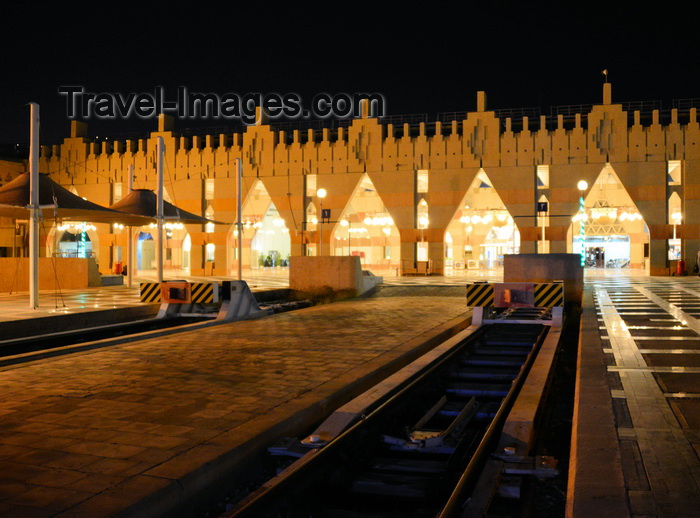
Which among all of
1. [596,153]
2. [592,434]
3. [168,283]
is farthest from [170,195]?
[592,434]

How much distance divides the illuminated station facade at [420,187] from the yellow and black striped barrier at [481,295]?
19.4 meters

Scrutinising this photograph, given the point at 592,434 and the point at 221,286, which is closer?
the point at 592,434

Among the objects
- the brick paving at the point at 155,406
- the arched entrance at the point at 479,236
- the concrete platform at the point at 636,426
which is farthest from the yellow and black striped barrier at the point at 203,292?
the arched entrance at the point at 479,236

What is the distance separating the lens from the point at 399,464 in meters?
5.61

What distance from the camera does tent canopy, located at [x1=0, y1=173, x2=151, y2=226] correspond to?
19.6 meters

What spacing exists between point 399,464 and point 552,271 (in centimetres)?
1677

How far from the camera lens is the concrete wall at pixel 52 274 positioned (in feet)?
82.6

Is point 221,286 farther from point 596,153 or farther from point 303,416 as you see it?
point 596,153

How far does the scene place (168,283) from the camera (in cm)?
1586

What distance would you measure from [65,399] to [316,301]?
16.5 metres

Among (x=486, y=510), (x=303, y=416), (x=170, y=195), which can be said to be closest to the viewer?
(x=486, y=510)

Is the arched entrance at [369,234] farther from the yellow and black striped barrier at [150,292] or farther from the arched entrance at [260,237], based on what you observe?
the yellow and black striped barrier at [150,292]

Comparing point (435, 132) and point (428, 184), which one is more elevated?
point (435, 132)

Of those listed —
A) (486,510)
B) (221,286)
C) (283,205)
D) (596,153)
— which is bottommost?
(486,510)
